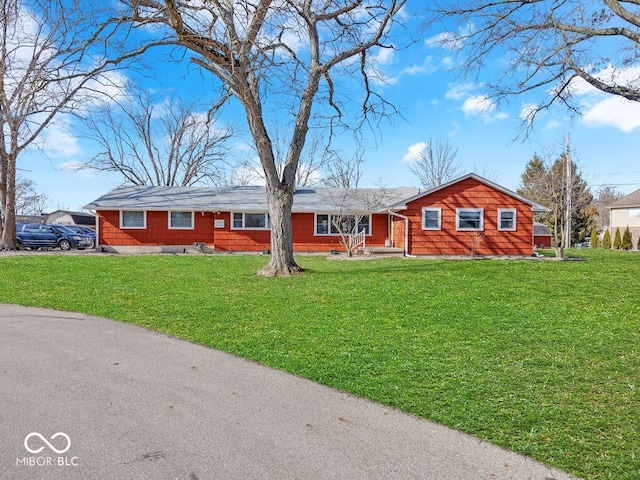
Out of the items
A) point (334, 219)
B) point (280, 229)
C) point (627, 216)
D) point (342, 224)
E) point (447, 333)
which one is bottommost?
point (447, 333)

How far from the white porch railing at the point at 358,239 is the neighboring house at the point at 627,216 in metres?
24.0

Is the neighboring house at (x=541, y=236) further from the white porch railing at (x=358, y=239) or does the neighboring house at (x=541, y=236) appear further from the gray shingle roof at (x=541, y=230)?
the white porch railing at (x=358, y=239)

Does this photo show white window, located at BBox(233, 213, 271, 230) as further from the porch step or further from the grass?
the grass

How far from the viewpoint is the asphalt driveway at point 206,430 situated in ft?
8.39

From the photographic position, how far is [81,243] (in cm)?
2352

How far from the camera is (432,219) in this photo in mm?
18688

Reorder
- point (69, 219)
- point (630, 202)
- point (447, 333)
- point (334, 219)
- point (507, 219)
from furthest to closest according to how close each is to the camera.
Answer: point (69, 219)
point (630, 202)
point (334, 219)
point (507, 219)
point (447, 333)

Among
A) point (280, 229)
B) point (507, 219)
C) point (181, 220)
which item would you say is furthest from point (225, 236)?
point (507, 219)

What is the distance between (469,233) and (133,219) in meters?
16.8

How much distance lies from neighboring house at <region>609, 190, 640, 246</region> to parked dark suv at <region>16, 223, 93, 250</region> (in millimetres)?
38892

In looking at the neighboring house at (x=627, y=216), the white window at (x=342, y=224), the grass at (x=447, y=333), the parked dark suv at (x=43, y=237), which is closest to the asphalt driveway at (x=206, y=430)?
the grass at (x=447, y=333)

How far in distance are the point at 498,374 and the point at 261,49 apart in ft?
28.8

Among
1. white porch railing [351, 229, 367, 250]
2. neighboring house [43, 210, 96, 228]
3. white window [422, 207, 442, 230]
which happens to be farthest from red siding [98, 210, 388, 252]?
neighboring house [43, 210, 96, 228]

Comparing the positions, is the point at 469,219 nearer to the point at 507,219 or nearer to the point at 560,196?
the point at 507,219
